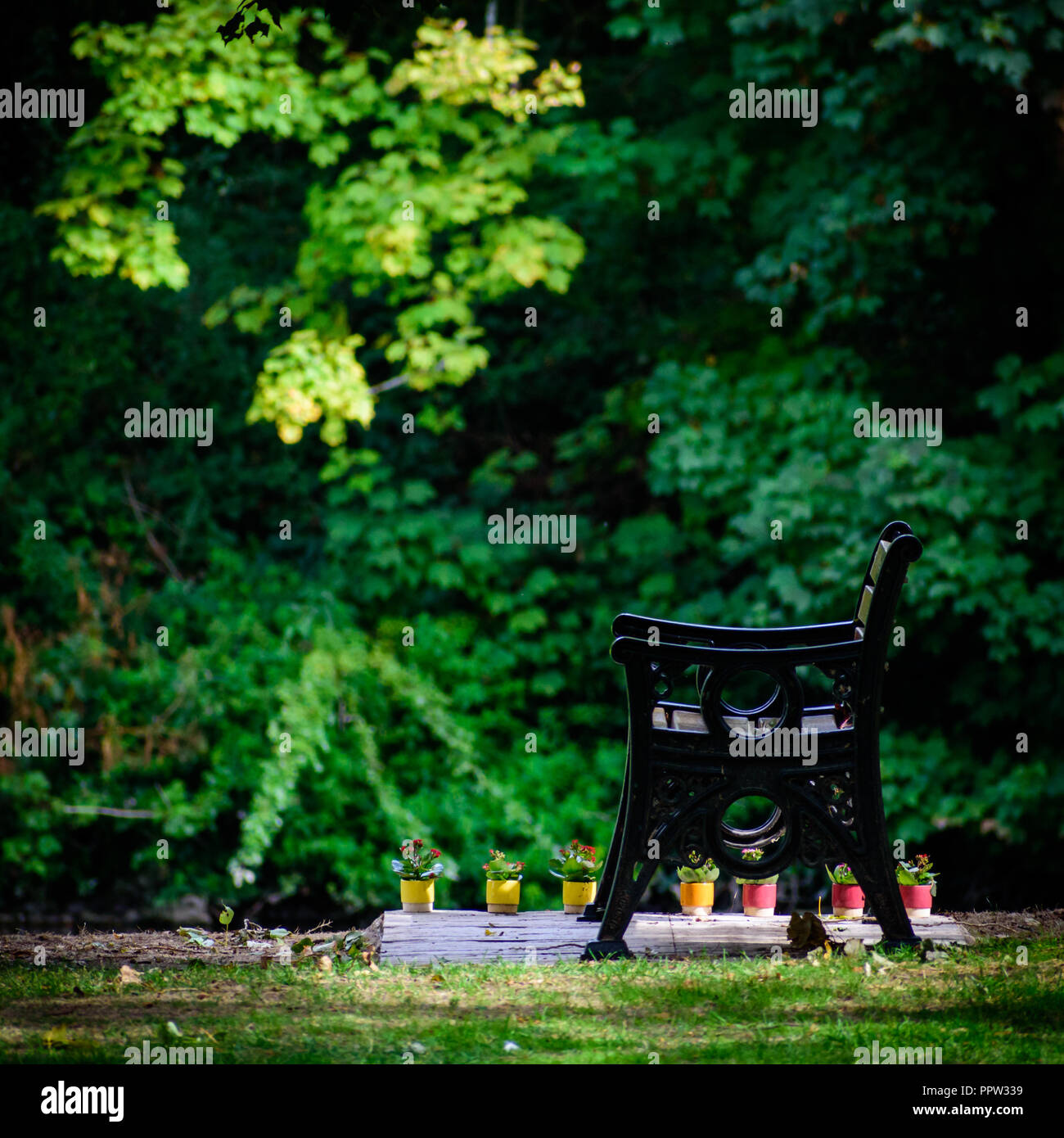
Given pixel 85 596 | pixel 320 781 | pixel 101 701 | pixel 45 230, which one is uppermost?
pixel 45 230

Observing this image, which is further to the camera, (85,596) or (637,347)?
(637,347)

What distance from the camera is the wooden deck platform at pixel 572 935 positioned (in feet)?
13.0

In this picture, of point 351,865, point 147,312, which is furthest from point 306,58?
point 351,865

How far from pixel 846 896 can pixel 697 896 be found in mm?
497

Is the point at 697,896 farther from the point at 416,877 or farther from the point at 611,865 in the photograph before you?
the point at 416,877

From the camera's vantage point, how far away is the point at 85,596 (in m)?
9.29

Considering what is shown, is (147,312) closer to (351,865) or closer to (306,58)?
(306,58)

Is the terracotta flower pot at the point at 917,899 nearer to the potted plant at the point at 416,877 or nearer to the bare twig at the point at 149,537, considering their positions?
the potted plant at the point at 416,877

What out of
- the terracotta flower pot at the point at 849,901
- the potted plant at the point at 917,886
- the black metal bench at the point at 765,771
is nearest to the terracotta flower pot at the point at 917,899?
the potted plant at the point at 917,886

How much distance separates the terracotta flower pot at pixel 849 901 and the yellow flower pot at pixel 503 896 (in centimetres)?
106

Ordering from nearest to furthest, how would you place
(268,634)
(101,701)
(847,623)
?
(847,623) → (101,701) → (268,634)

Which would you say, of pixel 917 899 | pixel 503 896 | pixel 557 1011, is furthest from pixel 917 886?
pixel 557 1011

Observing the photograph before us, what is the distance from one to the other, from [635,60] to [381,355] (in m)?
3.13

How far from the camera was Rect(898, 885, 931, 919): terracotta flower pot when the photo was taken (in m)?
4.39
